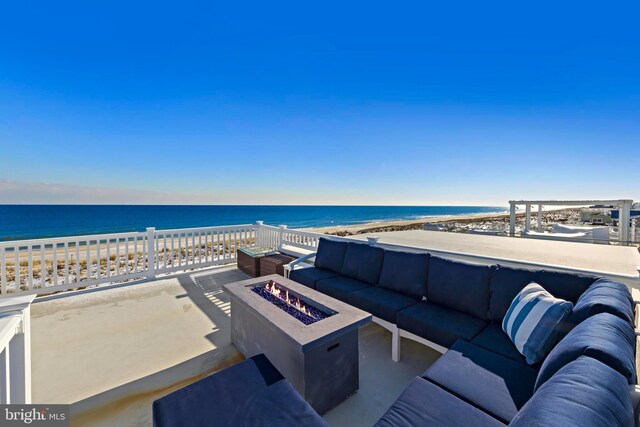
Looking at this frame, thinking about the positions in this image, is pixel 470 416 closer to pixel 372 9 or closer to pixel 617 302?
pixel 617 302

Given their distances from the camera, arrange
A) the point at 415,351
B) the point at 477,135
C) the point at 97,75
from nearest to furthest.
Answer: the point at 415,351
the point at 97,75
the point at 477,135

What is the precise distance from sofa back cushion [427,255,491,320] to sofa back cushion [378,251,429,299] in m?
0.09

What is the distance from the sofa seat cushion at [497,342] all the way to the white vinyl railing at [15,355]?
2.81m

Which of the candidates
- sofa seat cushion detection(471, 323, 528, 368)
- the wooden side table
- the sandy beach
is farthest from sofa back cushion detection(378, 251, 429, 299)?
the sandy beach

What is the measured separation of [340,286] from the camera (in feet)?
10.1

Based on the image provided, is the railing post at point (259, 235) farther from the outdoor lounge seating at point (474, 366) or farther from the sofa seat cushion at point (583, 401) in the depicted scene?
the sofa seat cushion at point (583, 401)

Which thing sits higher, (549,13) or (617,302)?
(549,13)

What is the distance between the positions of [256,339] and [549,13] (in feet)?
20.0

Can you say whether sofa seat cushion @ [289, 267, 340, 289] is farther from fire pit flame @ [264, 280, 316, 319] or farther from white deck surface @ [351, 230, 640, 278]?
white deck surface @ [351, 230, 640, 278]

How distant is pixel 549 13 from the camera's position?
387 cm

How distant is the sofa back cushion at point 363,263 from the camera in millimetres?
3203

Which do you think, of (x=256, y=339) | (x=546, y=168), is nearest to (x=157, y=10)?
(x=256, y=339)

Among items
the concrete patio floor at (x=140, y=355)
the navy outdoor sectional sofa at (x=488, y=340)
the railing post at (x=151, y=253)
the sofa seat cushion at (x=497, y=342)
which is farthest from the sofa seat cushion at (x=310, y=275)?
the railing post at (x=151, y=253)

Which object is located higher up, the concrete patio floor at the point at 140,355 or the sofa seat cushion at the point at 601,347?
the sofa seat cushion at the point at 601,347
